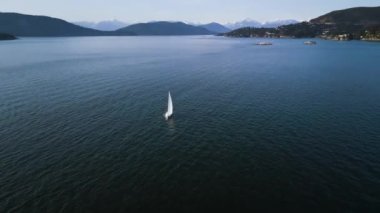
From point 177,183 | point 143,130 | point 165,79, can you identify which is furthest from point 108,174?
point 165,79

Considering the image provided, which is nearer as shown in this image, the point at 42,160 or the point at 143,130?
the point at 42,160

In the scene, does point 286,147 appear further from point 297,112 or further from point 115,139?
point 115,139

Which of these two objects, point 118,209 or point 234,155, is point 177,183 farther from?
point 234,155

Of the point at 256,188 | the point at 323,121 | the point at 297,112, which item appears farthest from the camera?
the point at 297,112

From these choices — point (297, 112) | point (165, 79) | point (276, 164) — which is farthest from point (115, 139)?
point (165, 79)

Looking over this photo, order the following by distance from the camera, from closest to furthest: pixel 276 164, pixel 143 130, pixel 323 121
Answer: pixel 276 164 < pixel 143 130 < pixel 323 121

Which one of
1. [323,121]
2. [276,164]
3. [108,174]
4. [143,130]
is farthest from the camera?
[323,121]
